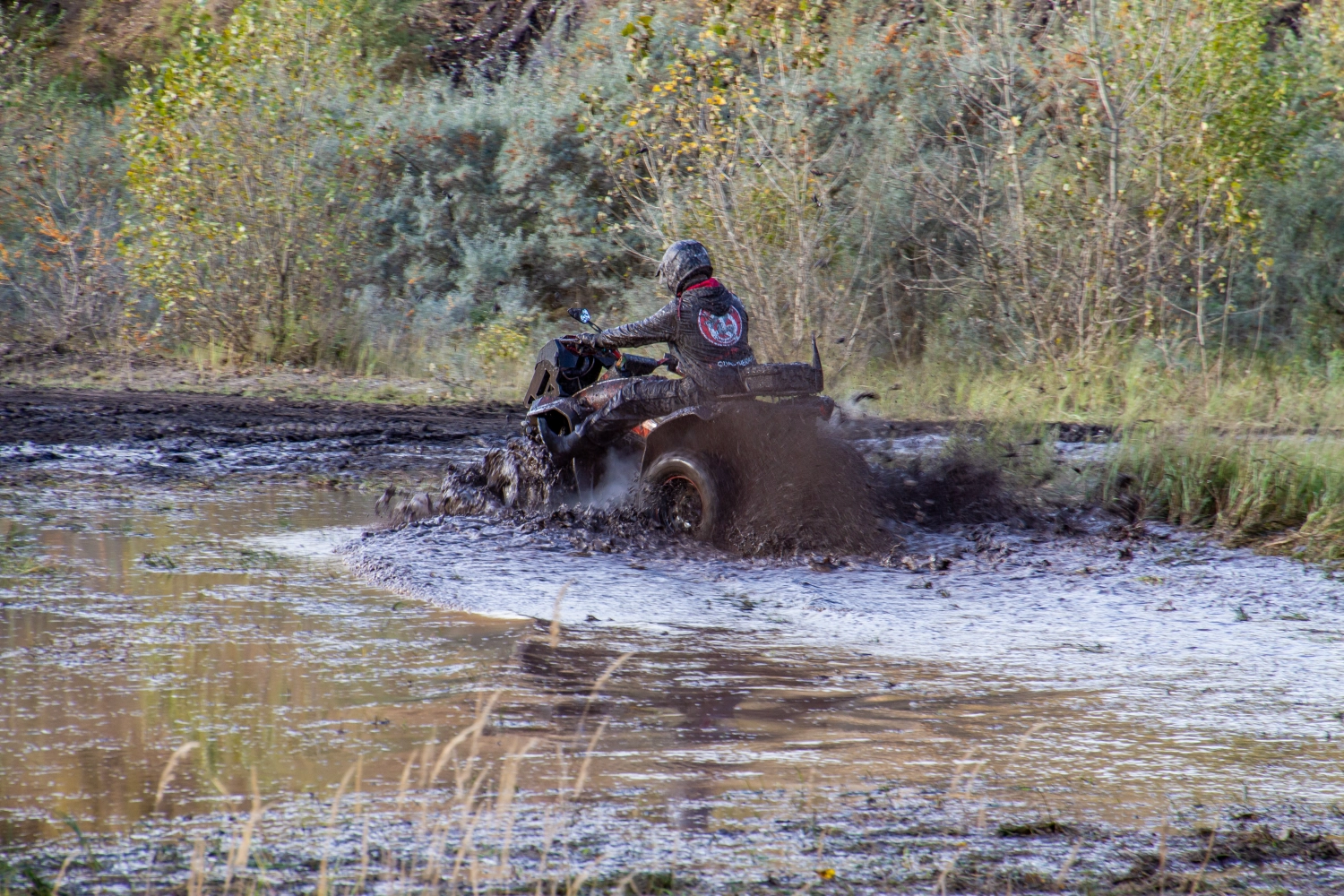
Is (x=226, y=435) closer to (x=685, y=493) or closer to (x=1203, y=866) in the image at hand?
(x=685, y=493)

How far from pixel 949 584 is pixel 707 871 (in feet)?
15.0

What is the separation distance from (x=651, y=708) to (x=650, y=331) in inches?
144

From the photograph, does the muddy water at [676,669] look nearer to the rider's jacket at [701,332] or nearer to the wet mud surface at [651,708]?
the wet mud surface at [651,708]

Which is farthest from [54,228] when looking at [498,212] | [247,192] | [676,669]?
[676,669]

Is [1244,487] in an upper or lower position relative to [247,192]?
lower

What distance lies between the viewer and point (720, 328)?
29.2 feet

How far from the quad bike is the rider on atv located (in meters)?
0.10

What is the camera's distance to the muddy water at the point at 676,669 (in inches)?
187

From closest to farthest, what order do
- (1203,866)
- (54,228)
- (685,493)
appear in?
(1203,866)
(685,493)
(54,228)

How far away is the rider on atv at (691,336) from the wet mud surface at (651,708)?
87cm

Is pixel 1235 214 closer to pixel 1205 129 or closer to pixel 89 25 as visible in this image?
pixel 1205 129

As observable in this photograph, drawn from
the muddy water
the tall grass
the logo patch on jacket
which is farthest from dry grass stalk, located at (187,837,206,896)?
the tall grass

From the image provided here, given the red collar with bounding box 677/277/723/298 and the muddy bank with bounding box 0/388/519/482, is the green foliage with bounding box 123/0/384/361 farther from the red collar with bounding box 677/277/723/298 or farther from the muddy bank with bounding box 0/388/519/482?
the red collar with bounding box 677/277/723/298

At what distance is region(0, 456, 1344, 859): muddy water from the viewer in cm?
475
